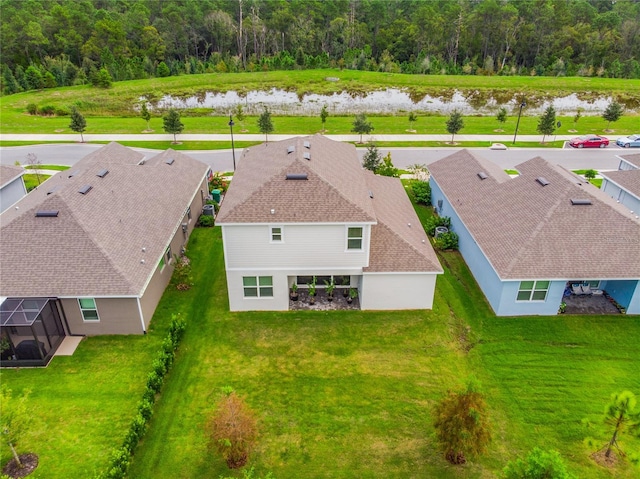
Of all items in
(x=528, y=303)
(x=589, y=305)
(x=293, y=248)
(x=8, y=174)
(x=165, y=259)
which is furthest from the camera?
(x=8, y=174)

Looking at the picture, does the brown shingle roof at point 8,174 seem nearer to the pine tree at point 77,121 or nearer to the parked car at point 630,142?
the pine tree at point 77,121

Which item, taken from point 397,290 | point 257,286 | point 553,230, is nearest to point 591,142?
point 553,230

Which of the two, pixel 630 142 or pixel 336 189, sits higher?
pixel 336 189

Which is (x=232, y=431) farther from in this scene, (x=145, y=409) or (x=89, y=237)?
(x=89, y=237)

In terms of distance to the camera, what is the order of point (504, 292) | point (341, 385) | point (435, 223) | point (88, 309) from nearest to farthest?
point (341, 385) → point (88, 309) → point (504, 292) → point (435, 223)

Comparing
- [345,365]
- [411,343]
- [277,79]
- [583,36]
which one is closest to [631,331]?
[411,343]

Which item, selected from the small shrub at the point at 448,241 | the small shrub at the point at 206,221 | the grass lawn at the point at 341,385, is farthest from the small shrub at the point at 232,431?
the small shrub at the point at 206,221

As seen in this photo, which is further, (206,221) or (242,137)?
(242,137)
